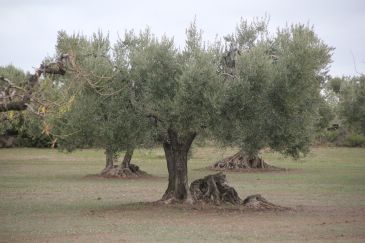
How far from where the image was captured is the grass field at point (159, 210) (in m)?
20.2

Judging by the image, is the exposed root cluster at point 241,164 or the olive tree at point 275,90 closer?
the olive tree at point 275,90

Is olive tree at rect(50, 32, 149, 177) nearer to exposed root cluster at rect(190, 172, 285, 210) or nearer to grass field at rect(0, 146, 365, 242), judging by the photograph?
grass field at rect(0, 146, 365, 242)

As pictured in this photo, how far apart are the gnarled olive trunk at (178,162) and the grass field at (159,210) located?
1285 millimetres

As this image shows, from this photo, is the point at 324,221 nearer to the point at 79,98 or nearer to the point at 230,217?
the point at 230,217

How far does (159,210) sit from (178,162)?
226 centimetres

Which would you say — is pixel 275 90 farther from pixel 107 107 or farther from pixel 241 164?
pixel 241 164

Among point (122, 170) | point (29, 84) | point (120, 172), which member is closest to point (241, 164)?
point (122, 170)

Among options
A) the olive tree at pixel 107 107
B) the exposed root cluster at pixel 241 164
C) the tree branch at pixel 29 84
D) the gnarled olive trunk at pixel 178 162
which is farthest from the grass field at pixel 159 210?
the tree branch at pixel 29 84

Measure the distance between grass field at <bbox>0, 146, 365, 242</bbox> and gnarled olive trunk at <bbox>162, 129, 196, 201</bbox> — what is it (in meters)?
1.28

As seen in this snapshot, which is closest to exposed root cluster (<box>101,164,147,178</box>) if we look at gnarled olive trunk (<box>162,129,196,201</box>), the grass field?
the grass field

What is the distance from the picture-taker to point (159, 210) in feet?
87.2

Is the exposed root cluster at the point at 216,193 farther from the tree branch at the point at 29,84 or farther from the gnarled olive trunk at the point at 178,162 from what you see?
the tree branch at the point at 29,84

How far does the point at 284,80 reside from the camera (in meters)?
24.2

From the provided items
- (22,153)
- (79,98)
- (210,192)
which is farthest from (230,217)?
(22,153)
